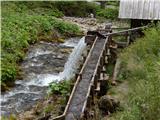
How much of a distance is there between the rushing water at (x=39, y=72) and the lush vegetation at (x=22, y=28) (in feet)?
1.59

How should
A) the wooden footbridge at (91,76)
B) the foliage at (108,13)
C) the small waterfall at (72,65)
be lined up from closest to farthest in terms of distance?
the wooden footbridge at (91,76) < the small waterfall at (72,65) < the foliage at (108,13)

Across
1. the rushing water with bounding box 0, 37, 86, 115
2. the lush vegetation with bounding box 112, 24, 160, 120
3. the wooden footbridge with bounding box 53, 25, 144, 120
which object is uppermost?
the lush vegetation with bounding box 112, 24, 160, 120

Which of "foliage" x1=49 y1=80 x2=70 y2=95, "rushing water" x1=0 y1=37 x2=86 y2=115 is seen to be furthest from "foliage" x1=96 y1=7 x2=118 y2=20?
"foliage" x1=49 y1=80 x2=70 y2=95

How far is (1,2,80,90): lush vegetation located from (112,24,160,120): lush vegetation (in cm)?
523

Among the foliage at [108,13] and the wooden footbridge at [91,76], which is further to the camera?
the foliage at [108,13]

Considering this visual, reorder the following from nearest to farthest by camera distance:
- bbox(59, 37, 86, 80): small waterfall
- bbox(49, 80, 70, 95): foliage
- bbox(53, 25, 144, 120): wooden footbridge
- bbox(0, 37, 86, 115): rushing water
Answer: bbox(53, 25, 144, 120): wooden footbridge, bbox(49, 80, 70, 95): foliage, bbox(0, 37, 86, 115): rushing water, bbox(59, 37, 86, 80): small waterfall

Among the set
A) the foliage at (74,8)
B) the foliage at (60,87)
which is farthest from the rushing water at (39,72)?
the foliage at (74,8)

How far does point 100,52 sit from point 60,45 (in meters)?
6.96

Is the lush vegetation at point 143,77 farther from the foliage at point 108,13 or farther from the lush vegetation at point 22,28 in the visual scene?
the foliage at point 108,13

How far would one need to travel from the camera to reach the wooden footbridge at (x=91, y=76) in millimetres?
11555

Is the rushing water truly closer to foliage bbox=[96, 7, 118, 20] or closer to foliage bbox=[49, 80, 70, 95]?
foliage bbox=[49, 80, 70, 95]

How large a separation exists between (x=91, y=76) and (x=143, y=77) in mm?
2146

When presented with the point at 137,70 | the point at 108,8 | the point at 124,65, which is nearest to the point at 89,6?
the point at 108,8

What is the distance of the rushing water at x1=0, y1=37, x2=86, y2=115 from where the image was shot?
602 inches
